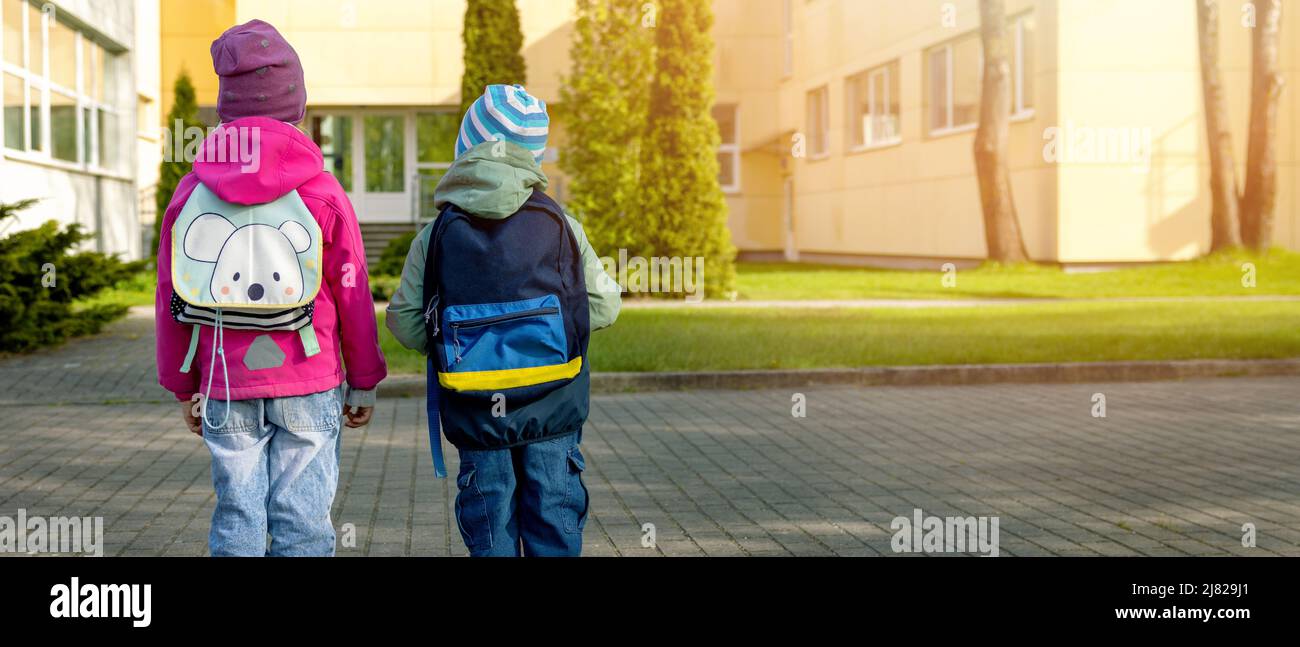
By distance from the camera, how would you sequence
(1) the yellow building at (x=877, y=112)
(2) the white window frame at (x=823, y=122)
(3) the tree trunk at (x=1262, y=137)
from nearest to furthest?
(3) the tree trunk at (x=1262, y=137)
(1) the yellow building at (x=877, y=112)
(2) the white window frame at (x=823, y=122)

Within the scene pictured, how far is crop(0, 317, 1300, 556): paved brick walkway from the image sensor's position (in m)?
6.14

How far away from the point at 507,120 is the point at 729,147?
3267 cm

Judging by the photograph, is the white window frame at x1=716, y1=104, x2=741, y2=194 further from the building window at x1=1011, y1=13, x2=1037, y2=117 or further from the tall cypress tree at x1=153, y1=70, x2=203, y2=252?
the tall cypress tree at x1=153, y1=70, x2=203, y2=252

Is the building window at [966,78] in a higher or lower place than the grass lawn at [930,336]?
higher

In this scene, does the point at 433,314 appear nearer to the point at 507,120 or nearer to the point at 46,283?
the point at 507,120

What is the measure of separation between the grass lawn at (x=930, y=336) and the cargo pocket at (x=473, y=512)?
306 inches

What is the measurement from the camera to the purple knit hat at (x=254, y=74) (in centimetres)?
394

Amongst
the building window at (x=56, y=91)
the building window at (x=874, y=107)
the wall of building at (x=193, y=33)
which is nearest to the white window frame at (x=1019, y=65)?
the building window at (x=874, y=107)

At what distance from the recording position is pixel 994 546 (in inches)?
229

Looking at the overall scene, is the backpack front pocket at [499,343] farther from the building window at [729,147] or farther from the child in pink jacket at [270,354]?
the building window at [729,147]

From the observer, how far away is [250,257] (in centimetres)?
387

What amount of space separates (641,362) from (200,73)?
25.9 metres

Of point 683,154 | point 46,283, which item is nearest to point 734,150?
point 683,154
